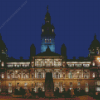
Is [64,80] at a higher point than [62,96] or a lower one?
higher

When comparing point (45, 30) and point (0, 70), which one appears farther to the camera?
point (45, 30)

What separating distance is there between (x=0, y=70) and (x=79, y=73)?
1279 inches

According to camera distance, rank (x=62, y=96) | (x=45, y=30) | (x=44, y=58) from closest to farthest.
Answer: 1. (x=62, y=96)
2. (x=44, y=58)
3. (x=45, y=30)

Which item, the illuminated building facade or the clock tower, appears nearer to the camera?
the illuminated building facade

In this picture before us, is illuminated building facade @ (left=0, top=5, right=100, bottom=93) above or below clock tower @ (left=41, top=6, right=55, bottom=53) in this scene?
below

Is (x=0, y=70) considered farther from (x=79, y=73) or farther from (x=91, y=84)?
(x=91, y=84)

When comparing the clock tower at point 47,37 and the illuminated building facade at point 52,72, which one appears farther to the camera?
the clock tower at point 47,37

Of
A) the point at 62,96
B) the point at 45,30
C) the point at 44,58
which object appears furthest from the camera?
the point at 45,30

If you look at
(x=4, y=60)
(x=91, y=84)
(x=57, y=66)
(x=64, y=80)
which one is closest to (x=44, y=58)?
(x=57, y=66)

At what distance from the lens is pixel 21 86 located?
74125 millimetres

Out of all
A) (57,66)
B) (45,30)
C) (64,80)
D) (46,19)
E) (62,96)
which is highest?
(46,19)

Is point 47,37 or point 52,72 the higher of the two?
point 47,37

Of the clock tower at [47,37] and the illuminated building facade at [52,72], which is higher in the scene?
the clock tower at [47,37]

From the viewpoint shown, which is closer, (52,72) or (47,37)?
(52,72)
